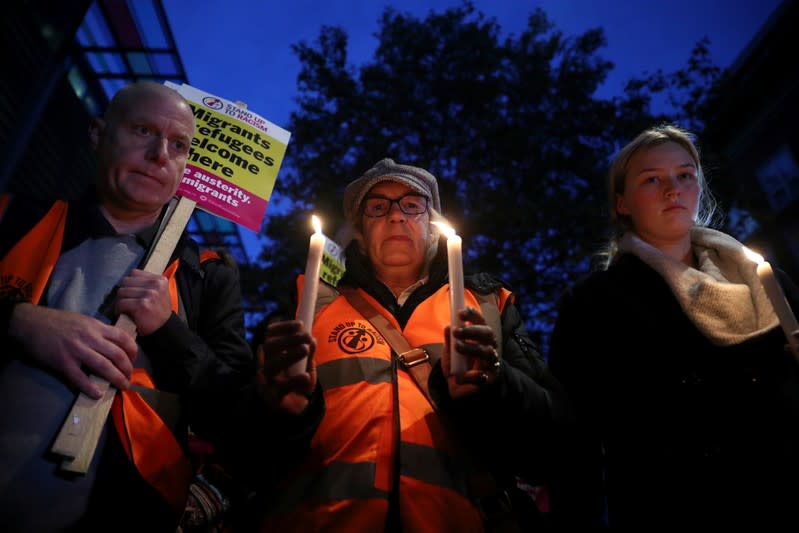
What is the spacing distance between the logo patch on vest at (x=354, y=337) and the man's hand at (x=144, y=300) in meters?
0.74

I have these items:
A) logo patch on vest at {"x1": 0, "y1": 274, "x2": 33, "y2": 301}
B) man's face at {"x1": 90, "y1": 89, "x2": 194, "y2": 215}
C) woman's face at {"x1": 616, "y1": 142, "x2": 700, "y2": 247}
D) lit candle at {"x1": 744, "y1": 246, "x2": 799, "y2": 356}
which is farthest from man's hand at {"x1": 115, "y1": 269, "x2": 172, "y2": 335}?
woman's face at {"x1": 616, "y1": 142, "x2": 700, "y2": 247}

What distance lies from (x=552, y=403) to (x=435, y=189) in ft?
5.59

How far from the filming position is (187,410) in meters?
2.02

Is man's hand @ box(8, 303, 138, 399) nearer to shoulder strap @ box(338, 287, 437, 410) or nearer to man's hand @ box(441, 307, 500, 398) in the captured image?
shoulder strap @ box(338, 287, 437, 410)

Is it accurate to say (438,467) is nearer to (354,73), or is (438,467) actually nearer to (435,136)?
(435,136)

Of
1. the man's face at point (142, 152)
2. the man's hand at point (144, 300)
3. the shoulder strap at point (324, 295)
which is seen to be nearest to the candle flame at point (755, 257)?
the shoulder strap at point (324, 295)

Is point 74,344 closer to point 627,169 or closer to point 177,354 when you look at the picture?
point 177,354

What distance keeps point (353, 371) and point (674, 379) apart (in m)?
1.50

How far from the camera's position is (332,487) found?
6.05 ft

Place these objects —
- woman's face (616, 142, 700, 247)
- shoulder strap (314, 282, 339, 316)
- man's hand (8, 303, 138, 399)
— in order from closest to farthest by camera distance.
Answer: man's hand (8, 303, 138, 399) < shoulder strap (314, 282, 339, 316) < woman's face (616, 142, 700, 247)

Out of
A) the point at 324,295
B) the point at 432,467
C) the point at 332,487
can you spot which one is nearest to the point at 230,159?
the point at 324,295

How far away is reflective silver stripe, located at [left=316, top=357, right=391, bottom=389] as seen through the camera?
216cm

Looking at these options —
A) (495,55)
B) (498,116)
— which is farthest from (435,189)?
(495,55)

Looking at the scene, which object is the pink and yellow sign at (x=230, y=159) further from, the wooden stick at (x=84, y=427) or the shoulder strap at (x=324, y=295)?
the wooden stick at (x=84, y=427)
